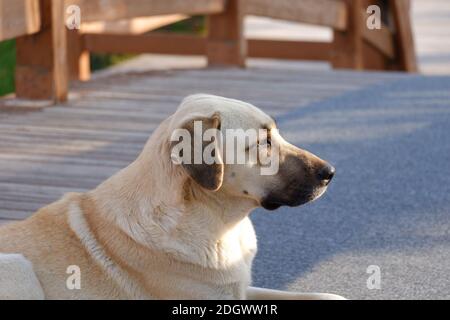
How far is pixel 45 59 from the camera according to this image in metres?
7.56

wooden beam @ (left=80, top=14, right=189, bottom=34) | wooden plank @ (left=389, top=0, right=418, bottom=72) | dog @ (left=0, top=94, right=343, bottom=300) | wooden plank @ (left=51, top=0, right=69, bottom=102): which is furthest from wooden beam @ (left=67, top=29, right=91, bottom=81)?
dog @ (left=0, top=94, right=343, bottom=300)

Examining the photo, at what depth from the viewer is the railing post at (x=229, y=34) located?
9.45 metres

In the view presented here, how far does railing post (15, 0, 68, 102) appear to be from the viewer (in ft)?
24.5

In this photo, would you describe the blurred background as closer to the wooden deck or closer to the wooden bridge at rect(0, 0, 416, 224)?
Result: the wooden bridge at rect(0, 0, 416, 224)

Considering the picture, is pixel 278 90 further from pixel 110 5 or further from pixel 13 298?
pixel 13 298

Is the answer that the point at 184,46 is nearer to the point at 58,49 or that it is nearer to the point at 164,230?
the point at 58,49

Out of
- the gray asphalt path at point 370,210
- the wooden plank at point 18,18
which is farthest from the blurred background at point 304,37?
the gray asphalt path at point 370,210

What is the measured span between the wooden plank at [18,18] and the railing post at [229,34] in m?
2.39

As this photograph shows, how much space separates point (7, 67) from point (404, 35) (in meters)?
4.22

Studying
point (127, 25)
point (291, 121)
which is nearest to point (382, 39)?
point (127, 25)

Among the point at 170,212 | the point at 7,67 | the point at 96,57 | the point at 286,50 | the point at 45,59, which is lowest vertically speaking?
the point at 96,57

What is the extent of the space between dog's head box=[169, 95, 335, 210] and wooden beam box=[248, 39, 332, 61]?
730 cm

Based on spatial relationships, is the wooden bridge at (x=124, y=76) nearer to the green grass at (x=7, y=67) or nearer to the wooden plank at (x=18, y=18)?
the wooden plank at (x=18, y=18)

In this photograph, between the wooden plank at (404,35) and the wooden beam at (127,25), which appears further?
the wooden plank at (404,35)
